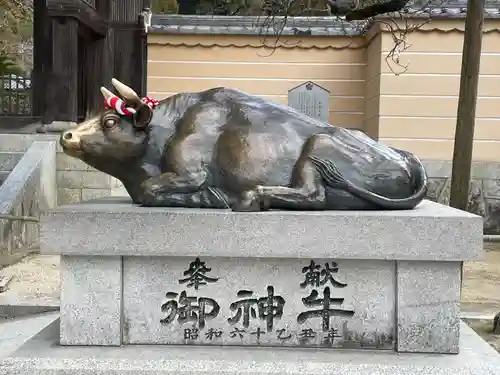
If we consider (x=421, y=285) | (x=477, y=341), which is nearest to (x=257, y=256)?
(x=421, y=285)

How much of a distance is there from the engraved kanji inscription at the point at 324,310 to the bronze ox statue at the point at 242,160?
0.44m

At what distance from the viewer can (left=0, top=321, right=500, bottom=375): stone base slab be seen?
2.84 metres

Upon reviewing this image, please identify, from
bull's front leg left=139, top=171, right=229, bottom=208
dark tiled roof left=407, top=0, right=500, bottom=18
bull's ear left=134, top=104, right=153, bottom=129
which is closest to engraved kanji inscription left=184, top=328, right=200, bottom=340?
bull's front leg left=139, top=171, right=229, bottom=208

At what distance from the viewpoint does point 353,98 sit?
12.6m

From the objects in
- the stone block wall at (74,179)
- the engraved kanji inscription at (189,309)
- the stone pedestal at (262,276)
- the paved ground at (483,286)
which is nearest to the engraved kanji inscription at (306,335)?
the stone pedestal at (262,276)

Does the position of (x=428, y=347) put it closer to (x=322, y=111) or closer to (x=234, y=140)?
(x=234, y=140)

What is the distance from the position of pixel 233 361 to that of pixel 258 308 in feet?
1.02

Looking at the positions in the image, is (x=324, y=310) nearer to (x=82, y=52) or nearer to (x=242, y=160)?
(x=242, y=160)

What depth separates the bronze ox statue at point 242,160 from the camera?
3.21 m

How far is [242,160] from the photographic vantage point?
3.26 metres

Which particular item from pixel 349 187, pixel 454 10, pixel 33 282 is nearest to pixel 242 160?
pixel 349 187

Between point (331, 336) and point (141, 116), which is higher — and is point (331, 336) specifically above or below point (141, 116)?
below

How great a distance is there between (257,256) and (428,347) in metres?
0.93

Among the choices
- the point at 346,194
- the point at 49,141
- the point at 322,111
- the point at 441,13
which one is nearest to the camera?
the point at 346,194
